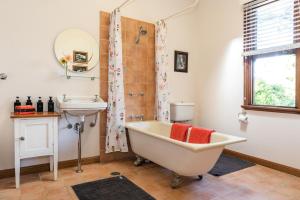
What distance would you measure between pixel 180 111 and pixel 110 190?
6.39 ft

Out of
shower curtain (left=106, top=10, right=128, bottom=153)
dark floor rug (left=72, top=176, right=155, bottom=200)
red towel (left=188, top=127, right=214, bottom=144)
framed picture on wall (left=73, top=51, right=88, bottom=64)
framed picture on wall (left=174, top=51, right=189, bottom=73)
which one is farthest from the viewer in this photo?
framed picture on wall (left=174, top=51, right=189, bottom=73)

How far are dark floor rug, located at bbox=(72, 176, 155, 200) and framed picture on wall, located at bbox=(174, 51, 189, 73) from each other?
2.31 meters

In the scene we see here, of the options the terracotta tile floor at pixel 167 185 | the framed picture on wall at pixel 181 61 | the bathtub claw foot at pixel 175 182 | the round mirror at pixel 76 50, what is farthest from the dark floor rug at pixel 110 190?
the framed picture on wall at pixel 181 61

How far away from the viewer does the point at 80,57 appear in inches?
120

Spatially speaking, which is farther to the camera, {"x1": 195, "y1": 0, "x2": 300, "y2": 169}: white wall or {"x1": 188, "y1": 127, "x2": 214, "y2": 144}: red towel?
{"x1": 195, "y1": 0, "x2": 300, "y2": 169}: white wall

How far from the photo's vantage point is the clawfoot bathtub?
218 centimetres

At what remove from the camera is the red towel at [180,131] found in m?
2.84

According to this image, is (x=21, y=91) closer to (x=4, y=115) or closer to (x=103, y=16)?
(x=4, y=115)

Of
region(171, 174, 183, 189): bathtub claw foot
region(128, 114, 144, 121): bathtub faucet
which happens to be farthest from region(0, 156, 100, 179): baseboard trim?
region(171, 174, 183, 189): bathtub claw foot

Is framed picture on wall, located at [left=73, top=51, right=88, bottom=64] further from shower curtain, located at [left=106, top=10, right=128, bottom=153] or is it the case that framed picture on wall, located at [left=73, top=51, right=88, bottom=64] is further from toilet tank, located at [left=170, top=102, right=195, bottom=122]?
toilet tank, located at [left=170, top=102, right=195, bottom=122]

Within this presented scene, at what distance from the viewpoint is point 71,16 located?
9.78 ft

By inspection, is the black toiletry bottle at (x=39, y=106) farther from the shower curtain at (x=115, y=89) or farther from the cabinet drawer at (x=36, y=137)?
the shower curtain at (x=115, y=89)

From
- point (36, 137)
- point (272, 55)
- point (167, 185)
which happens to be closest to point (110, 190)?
point (167, 185)

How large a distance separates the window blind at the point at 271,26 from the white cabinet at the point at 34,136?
2.96 metres
